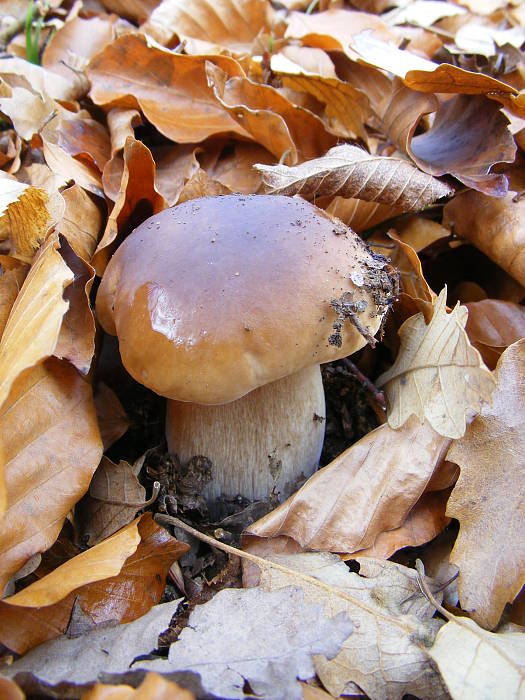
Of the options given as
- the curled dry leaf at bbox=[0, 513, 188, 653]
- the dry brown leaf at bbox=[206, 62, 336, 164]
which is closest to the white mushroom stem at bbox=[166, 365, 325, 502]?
the curled dry leaf at bbox=[0, 513, 188, 653]

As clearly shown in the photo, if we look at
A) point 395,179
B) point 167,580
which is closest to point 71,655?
point 167,580

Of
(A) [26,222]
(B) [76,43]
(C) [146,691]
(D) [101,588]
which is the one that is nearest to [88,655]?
(D) [101,588]

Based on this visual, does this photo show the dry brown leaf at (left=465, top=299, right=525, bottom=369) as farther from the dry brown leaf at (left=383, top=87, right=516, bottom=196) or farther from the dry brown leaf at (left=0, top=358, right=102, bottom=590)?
the dry brown leaf at (left=0, top=358, right=102, bottom=590)

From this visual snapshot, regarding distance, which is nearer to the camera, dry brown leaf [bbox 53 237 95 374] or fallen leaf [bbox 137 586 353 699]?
fallen leaf [bbox 137 586 353 699]

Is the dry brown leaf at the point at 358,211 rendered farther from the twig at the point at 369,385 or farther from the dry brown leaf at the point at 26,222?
the dry brown leaf at the point at 26,222

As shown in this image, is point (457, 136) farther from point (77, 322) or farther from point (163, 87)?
point (77, 322)

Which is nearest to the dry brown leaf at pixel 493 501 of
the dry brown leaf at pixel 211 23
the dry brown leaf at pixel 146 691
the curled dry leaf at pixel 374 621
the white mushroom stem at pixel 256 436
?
the curled dry leaf at pixel 374 621

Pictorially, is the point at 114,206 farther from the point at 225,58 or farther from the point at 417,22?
the point at 417,22
